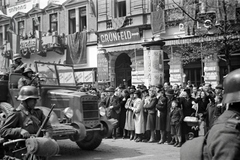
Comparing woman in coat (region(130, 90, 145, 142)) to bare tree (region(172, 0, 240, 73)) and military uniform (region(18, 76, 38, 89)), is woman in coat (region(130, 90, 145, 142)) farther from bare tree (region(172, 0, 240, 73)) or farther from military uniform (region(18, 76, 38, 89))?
military uniform (region(18, 76, 38, 89))

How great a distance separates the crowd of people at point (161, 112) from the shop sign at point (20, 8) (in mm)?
21046

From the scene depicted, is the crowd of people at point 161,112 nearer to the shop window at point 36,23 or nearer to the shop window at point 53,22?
the shop window at point 53,22

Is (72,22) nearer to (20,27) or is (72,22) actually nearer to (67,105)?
(20,27)

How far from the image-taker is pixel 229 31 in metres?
15.8

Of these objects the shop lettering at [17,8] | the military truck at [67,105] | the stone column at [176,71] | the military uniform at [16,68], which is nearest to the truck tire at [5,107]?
the military truck at [67,105]

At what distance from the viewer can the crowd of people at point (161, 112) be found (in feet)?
36.3

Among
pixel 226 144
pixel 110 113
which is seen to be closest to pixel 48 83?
pixel 110 113

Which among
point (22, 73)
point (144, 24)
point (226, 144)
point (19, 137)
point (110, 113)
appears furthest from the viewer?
point (144, 24)

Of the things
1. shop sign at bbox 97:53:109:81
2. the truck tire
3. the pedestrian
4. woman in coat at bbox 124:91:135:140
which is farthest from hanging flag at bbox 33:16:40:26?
the truck tire

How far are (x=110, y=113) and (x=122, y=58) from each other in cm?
1390

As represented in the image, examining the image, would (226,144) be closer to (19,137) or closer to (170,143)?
(19,137)

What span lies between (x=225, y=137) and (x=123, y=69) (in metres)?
24.9

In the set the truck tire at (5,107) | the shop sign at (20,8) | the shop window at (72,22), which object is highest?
the shop sign at (20,8)

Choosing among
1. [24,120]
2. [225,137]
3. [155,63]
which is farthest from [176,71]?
[225,137]
